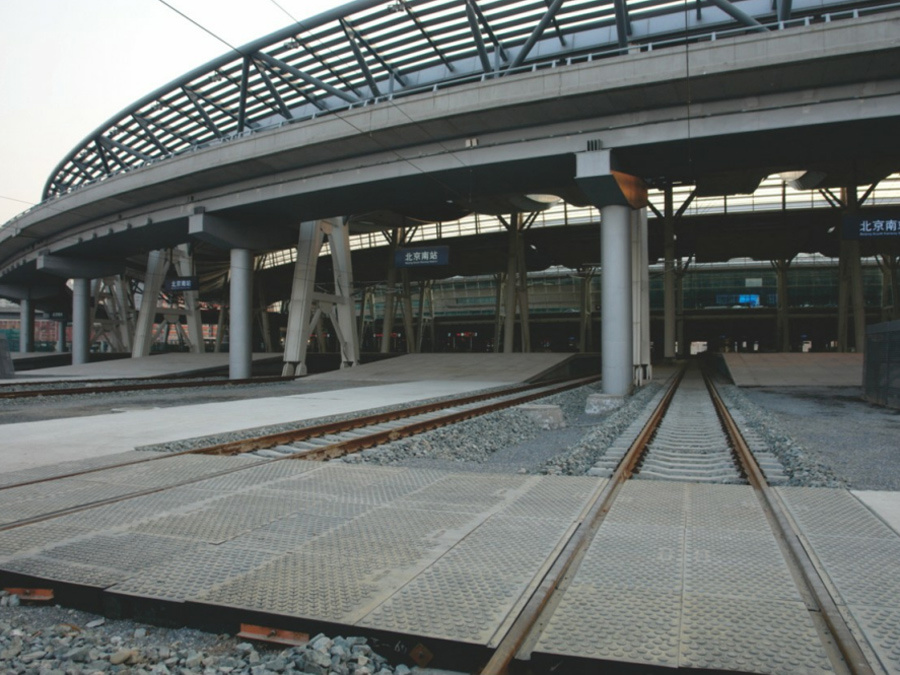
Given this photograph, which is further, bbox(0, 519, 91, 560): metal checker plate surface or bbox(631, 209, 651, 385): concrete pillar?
bbox(631, 209, 651, 385): concrete pillar

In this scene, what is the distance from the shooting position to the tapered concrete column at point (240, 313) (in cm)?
2905

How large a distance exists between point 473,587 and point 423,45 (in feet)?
109

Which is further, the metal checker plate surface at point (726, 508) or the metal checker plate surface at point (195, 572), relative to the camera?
the metal checker plate surface at point (726, 508)

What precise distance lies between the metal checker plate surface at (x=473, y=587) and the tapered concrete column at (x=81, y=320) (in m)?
45.8

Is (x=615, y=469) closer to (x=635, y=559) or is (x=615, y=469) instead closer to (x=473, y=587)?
(x=635, y=559)

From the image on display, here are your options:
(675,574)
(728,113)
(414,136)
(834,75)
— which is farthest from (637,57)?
(675,574)

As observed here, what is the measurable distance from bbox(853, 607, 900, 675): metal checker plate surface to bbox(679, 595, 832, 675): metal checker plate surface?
0.73ft

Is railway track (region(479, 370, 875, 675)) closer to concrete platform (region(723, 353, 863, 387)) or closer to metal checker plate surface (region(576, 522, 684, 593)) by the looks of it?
metal checker plate surface (region(576, 522, 684, 593))

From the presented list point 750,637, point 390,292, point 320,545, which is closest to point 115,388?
point 320,545

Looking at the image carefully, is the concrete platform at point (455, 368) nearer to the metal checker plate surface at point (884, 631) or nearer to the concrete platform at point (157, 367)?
the concrete platform at point (157, 367)

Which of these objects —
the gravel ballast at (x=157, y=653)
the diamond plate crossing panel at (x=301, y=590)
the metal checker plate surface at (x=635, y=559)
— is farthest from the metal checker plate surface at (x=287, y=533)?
the metal checker plate surface at (x=635, y=559)

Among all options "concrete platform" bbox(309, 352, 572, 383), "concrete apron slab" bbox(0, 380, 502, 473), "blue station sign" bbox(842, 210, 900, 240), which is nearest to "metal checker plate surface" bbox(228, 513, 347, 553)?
"concrete apron slab" bbox(0, 380, 502, 473)

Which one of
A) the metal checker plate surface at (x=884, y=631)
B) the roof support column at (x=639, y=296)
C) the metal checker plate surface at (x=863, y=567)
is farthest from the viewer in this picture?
the roof support column at (x=639, y=296)

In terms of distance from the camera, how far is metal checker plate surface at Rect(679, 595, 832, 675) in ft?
8.00
